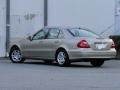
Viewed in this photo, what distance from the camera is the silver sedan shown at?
1827cm

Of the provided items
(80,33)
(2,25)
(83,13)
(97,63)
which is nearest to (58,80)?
(80,33)

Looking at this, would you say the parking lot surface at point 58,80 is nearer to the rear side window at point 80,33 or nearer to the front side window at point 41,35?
the rear side window at point 80,33

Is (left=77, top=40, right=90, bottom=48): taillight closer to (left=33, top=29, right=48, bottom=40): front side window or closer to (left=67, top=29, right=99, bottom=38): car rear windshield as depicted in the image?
(left=67, top=29, right=99, bottom=38): car rear windshield

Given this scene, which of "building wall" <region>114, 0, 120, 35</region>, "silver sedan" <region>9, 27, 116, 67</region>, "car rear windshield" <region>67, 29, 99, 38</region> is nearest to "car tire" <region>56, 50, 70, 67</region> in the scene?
"silver sedan" <region>9, 27, 116, 67</region>

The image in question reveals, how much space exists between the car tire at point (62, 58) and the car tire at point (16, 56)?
7.23 feet

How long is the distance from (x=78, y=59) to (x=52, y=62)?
293cm

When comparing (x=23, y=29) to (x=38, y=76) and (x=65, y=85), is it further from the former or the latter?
(x=65, y=85)

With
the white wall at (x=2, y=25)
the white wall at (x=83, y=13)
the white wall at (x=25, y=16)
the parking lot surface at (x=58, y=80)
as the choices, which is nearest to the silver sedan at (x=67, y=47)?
the parking lot surface at (x=58, y=80)

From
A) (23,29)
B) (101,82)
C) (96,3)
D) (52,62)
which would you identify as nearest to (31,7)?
(23,29)

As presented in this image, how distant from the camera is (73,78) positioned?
14.6 m

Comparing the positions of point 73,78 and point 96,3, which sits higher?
point 96,3

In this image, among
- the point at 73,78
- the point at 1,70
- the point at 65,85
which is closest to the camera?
the point at 65,85

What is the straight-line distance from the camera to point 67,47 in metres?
18.5

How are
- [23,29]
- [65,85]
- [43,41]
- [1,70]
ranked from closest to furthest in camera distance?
1. [65,85]
2. [1,70]
3. [43,41]
4. [23,29]
